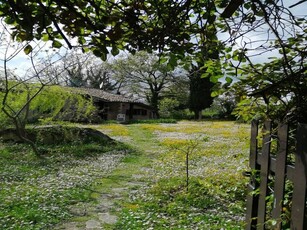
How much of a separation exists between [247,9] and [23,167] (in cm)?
1036

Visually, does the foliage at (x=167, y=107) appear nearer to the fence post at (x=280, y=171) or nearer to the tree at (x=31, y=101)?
the tree at (x=31, y=101)

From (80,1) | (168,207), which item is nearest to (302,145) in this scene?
(80,1)

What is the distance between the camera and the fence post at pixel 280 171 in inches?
95.5

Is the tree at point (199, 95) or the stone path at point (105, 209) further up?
the tree at point (199, 95)

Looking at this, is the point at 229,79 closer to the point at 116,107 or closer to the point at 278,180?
the point at 278,180

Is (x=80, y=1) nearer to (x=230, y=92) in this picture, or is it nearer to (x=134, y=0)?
(x=134, y=0)

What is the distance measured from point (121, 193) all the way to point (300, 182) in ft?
19.7

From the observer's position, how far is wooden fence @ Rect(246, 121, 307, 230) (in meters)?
2.19

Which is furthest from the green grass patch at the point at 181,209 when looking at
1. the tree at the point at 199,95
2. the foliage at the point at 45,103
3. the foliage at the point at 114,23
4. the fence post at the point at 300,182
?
the tree at the point at 199,95

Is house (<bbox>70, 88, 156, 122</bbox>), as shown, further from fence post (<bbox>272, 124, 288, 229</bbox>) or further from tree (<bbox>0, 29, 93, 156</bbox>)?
fence post (<bbox>272, 124, 288, 229</bbox>)

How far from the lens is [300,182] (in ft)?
7.18

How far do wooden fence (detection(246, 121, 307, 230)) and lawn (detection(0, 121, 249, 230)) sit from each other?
777 mm

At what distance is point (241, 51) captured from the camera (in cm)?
264

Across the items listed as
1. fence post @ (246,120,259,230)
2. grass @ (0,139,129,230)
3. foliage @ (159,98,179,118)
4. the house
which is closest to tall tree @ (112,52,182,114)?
foliage @ (159,98,179,118)
